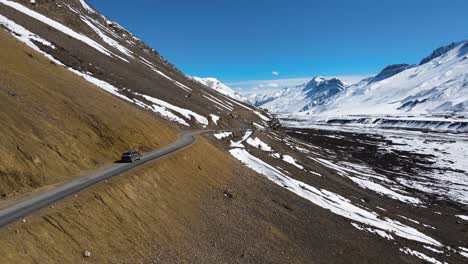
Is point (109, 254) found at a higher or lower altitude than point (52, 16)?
lower

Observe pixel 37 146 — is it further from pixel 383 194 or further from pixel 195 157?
pixel 383 194

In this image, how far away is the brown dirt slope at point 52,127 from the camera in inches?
898

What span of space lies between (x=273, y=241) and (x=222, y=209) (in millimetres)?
4547

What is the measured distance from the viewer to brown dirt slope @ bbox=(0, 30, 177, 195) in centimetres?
2281

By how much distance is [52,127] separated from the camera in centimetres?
2783

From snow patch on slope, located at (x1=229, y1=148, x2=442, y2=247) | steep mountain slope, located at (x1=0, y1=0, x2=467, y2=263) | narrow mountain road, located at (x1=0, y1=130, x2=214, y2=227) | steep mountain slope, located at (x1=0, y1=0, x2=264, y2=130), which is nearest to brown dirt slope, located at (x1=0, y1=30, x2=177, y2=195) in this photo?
steep mountain slope, located at (x1=0, y1=0, x2=467, y2=263)

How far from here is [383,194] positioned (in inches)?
Result: 2302

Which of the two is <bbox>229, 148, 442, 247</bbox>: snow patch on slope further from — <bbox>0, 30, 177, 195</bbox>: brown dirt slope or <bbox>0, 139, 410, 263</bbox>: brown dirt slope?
<bbox>0, 30, 177, 195</bbox>: brown dirt slope

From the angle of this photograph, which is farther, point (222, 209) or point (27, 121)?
point (222, 209)

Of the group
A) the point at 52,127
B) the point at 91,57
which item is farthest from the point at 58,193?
the point at 91,57

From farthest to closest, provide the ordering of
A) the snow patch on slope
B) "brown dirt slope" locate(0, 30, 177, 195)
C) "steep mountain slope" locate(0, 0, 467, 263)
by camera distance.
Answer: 1. the snow patch on slope
2. "brown dirt slope" locate(0, 30, 177, 195)
3. "steep mountain slope" locate(0, 0, 467, 263)

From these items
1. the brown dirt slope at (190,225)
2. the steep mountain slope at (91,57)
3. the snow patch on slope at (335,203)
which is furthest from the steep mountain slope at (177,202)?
the steep mountain slope at (91,57)

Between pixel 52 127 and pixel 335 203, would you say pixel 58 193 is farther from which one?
pixel 335 203

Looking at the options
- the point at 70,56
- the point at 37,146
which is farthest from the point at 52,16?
the point at 37,146
